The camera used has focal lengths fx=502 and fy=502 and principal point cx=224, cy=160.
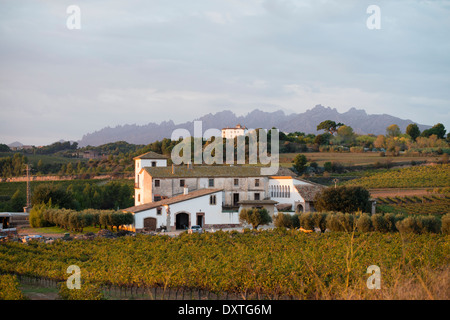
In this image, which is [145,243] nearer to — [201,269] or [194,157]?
[201,269]

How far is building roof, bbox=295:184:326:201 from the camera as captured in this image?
40.4m

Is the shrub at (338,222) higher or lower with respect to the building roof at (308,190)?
lower

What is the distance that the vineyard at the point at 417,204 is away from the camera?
39781 mm

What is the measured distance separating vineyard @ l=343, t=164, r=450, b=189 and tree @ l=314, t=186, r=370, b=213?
11.9m

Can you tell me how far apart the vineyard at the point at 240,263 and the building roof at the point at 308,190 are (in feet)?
43.5

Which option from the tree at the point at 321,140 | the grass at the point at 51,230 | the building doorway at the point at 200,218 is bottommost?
the grass at the point at 51,230

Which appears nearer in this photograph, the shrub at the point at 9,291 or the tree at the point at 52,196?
the shrub at the point at 9,291

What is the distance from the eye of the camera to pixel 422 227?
88.0 ft

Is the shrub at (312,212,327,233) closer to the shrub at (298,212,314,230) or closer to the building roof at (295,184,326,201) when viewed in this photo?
the shrub at (298,212,314,230)

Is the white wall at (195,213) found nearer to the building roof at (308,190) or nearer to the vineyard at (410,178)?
the building roof at (308,190)

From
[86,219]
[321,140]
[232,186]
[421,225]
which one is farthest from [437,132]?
[86,219]

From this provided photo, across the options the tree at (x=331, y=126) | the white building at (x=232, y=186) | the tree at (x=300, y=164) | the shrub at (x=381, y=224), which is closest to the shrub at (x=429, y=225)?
the shrub at (x=381, y=224)

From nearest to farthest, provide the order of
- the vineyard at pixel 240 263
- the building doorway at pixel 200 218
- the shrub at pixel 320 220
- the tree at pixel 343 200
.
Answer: the vineyard at pixel 240 263
the shrub at pixel 320 220
the building doorway at pixel 200 218
the tree at pixel 343 200
